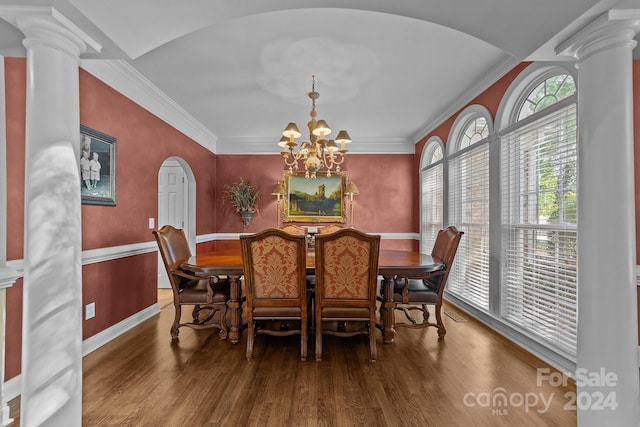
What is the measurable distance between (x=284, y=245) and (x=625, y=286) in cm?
193

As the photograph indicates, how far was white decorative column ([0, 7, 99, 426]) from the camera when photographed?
144 centimetres

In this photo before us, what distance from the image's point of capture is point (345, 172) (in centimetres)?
583

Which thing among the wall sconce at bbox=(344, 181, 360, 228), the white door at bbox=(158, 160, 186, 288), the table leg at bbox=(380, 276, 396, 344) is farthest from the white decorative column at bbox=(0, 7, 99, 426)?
the wall sconce at bbox=(344, 181, 360, 228)

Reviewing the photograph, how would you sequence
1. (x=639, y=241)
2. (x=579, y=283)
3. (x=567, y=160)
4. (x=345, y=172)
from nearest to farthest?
(x=579, y=283), (x=639, y=241), (x=567, y=160), (x=345, y=172)

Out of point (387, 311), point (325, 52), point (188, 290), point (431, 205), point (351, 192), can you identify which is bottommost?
point (387, 311)

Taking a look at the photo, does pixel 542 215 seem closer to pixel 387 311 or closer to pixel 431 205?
pixel 387 311

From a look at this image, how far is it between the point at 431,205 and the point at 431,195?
0.53ft

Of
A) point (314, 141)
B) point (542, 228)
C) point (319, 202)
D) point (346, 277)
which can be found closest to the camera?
point (346, 277)

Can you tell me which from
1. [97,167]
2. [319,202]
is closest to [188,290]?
[97,167]

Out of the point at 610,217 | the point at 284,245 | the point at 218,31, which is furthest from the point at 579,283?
the point at 218,31

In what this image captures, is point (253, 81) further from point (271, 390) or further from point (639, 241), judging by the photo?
point (639, 241)

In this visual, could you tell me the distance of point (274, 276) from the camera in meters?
2.55

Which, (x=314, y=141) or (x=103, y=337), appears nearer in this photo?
(x=103, y=337)

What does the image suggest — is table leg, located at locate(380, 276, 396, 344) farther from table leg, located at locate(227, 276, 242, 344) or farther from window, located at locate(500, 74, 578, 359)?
table leg, located at locate(227, 276, 242, 344)
